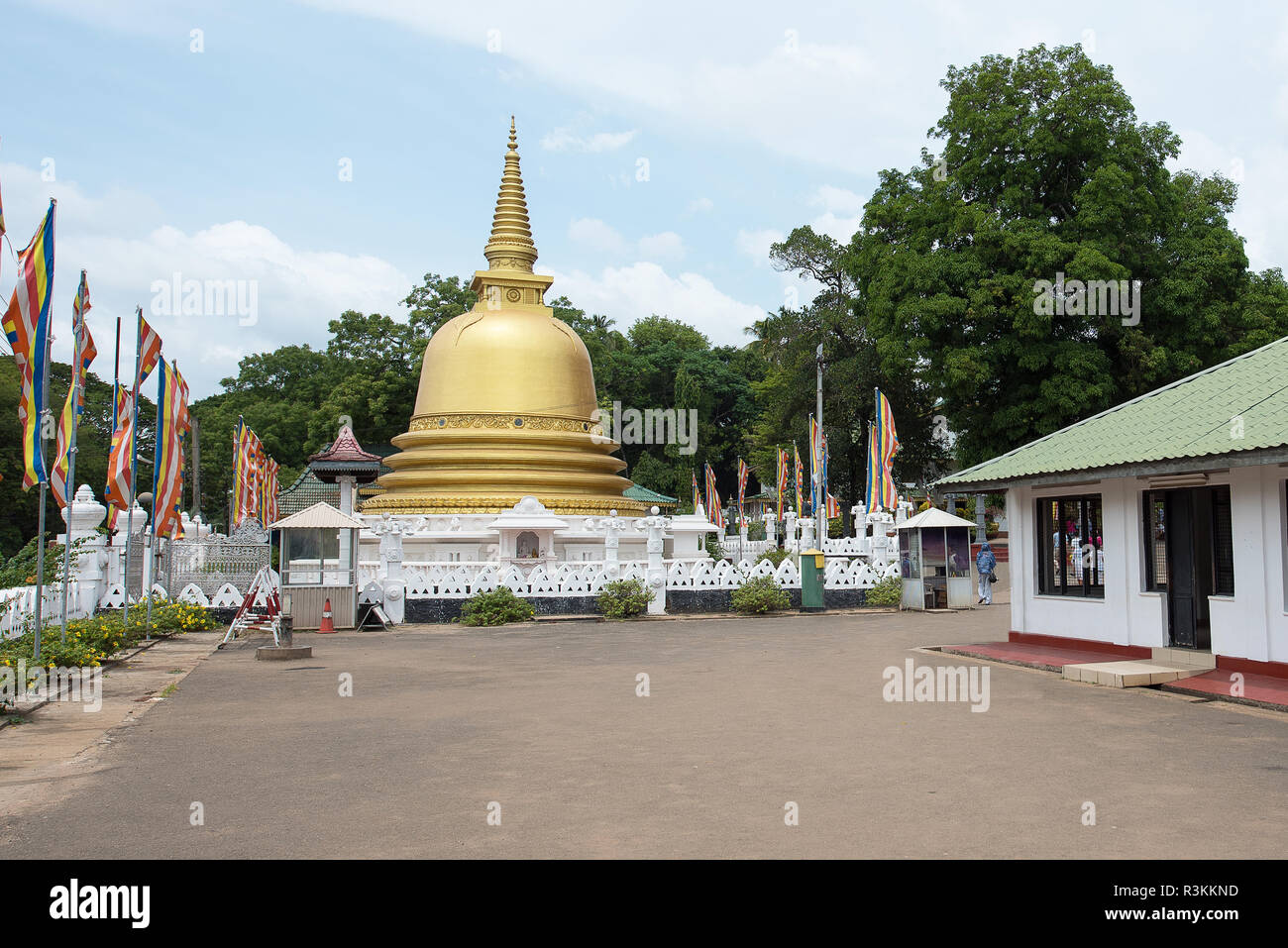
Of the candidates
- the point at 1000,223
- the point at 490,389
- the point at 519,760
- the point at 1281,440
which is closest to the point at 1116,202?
the point at 1000,223

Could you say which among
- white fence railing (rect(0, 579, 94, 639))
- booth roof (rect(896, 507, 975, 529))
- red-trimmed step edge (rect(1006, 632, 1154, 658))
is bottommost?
red-trimmed step edge (rect(1006, 632, 1154, 658))

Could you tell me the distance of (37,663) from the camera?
1397cm

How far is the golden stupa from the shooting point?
1320 inches

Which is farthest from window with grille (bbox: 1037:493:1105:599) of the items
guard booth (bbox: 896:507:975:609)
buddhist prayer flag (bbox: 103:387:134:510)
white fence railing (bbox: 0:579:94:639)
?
buddhist prayer flag (bbox: 103:387:134:510)

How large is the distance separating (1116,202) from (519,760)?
1131 inches

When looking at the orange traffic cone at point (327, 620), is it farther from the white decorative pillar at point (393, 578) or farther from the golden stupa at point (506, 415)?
the golden stupa at point (506, 415)

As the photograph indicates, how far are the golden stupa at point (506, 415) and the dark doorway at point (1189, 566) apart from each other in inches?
777

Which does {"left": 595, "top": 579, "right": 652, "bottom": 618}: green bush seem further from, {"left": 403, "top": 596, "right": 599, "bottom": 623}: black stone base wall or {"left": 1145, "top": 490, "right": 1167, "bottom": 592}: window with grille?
{"left": 1145, "top": 490, "right": 1167, "bottom": 592}: window with grille

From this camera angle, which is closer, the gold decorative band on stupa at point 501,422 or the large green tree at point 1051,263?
the large green tree at point 1051,263

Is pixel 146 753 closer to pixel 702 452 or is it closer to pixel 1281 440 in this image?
pixel 1281 440

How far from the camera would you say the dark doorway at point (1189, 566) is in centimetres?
1459

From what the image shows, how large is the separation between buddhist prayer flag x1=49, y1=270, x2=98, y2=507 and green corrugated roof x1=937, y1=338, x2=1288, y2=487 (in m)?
13.5

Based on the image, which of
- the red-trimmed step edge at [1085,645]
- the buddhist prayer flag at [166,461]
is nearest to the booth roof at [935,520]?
the red-trimmed step edge at [1085,645]

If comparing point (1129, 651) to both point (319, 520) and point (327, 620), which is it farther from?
point (319, 520)
